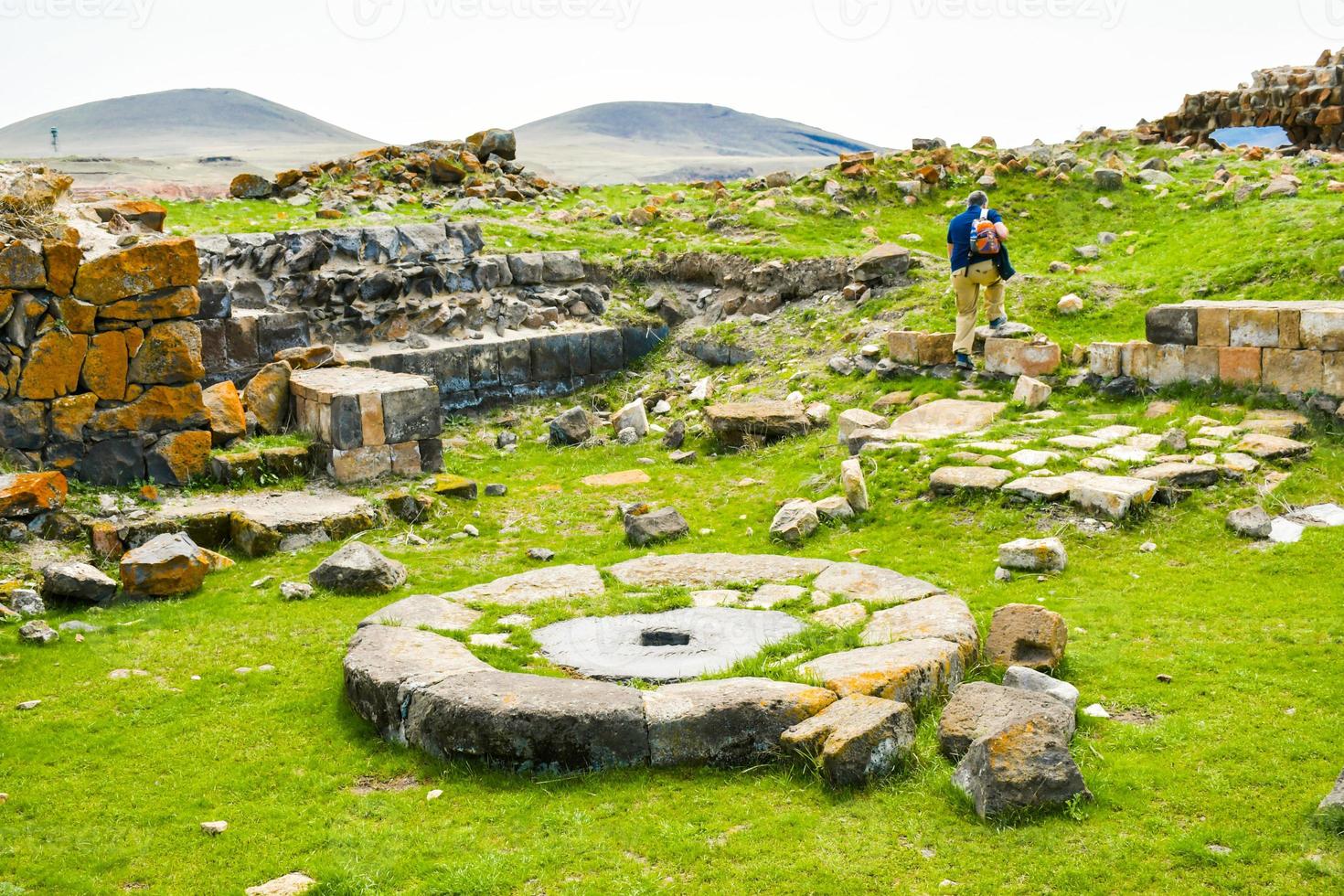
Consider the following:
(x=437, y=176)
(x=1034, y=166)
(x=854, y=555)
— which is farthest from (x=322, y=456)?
(x=1034, y=166)

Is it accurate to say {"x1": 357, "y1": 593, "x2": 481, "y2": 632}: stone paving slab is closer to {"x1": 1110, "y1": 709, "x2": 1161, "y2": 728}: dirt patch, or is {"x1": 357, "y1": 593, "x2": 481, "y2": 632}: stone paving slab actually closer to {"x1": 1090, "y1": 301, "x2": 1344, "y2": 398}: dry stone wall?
{"x1": 1110, "y1": 709, "x2": 1161, "y2": 728}: dirt patch

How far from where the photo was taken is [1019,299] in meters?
14.2

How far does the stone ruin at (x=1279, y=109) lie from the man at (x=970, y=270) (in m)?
13.9

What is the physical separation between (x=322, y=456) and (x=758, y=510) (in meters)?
4.54

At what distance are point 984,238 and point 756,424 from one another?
10.6ft

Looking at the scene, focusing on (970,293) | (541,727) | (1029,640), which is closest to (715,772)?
(541,727)

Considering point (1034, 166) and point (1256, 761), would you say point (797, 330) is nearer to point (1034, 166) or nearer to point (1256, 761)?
point (1034, 166)

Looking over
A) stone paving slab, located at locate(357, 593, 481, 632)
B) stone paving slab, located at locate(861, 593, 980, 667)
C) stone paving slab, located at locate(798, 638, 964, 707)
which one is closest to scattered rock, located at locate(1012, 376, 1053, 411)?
stone paving slab, located at locate(861, 593, 980, 667)

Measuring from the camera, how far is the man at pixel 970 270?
41.3 feet

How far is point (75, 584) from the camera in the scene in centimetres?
827

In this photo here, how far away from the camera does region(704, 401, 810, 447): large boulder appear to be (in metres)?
12.7

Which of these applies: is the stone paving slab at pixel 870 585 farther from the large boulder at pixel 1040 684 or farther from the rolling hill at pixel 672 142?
the rolling hill at pixel 672 142

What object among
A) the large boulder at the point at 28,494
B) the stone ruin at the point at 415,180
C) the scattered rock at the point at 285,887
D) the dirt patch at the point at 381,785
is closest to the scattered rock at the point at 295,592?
the large boulder at the point at 28,494

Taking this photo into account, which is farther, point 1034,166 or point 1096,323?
point 1034,166
